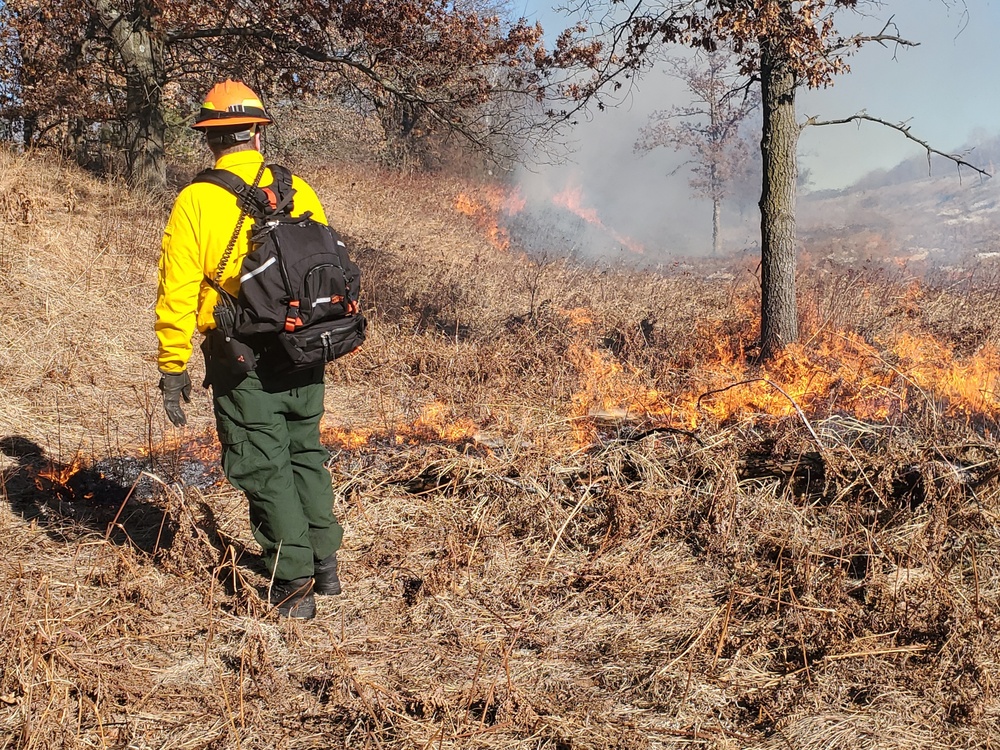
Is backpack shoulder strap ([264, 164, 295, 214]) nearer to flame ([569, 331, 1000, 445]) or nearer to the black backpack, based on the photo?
the black backpack

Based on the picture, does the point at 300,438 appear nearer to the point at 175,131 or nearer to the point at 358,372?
the point at 358,372

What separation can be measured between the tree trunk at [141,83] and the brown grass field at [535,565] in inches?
195

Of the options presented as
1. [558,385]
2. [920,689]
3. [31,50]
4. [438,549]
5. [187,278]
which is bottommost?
[920,689]

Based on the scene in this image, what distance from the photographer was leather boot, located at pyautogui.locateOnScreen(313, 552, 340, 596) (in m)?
3.71

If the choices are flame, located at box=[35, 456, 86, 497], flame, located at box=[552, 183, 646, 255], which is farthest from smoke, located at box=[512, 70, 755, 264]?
flame, located at box=[35, 456, 86, 497]

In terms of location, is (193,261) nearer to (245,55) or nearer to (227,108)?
(227,108)

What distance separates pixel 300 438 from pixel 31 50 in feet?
33.6

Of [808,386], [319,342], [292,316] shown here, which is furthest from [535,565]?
[808,386]

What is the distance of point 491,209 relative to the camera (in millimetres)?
21125

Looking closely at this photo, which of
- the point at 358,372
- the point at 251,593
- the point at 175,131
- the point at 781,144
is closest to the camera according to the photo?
the point at 251,593

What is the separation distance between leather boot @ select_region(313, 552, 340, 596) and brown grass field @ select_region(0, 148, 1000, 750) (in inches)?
3.4

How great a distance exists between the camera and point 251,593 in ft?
11.4

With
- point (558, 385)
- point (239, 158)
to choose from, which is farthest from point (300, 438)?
point (558, 385)

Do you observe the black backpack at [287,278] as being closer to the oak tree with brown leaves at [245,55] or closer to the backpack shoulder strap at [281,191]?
the backpack shoulder strap at [281,191]
